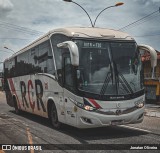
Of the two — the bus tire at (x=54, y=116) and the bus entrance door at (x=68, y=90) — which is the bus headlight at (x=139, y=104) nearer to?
the bus entrance door at (x=68, y=90)

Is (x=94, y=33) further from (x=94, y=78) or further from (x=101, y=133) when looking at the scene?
(x=101, y=133)

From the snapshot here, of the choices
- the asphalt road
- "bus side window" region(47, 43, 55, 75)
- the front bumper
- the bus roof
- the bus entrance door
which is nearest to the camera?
the asphalt road

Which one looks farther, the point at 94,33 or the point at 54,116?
the point at 54,116

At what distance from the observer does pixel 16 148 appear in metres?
8.34

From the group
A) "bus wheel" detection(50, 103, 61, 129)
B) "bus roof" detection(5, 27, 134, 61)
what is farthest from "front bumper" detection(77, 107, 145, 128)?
"bus roof" detection(5, 27, 134, 61)

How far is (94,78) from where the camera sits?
32.4 feet

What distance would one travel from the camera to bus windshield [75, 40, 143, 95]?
32.3 feet

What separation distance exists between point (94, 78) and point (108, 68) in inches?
23.1

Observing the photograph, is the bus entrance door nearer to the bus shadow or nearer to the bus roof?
the bus shadow

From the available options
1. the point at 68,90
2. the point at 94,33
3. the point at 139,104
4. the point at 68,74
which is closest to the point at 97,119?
the point at 68,90

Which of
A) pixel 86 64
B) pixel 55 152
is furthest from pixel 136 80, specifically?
pixel 55 152

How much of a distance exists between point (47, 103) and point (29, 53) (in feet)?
11.5

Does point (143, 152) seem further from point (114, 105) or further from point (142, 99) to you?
point (142, 99)

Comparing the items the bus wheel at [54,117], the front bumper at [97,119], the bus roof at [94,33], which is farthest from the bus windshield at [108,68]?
the bus wheel at [54,117]
